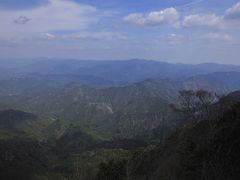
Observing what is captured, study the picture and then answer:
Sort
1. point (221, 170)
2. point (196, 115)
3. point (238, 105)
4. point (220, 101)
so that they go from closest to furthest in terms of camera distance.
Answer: point (221, 170) < point (238, 105) < point (220, 101) < point (196, 115)

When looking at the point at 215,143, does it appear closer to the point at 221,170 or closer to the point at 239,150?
the point at 239,150

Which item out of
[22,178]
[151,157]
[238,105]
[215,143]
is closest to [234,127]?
[215,143]

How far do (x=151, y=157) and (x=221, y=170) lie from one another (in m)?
55.9

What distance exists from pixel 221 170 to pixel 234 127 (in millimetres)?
9551

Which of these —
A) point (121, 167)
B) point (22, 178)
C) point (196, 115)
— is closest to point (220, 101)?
point (196, 115)

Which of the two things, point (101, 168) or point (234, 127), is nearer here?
point (234, 127)

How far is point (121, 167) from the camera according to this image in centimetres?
4969

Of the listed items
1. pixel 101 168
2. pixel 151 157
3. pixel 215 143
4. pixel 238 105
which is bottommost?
pixel 151 157

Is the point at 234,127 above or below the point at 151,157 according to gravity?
above

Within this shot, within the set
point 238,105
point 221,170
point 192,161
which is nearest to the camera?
point 221,170

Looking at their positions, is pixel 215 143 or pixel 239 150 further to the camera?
pixel 215 143

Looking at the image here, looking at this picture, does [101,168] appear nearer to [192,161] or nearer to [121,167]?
[121,167]

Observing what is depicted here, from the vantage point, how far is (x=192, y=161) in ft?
92.0

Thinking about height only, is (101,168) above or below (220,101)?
below
